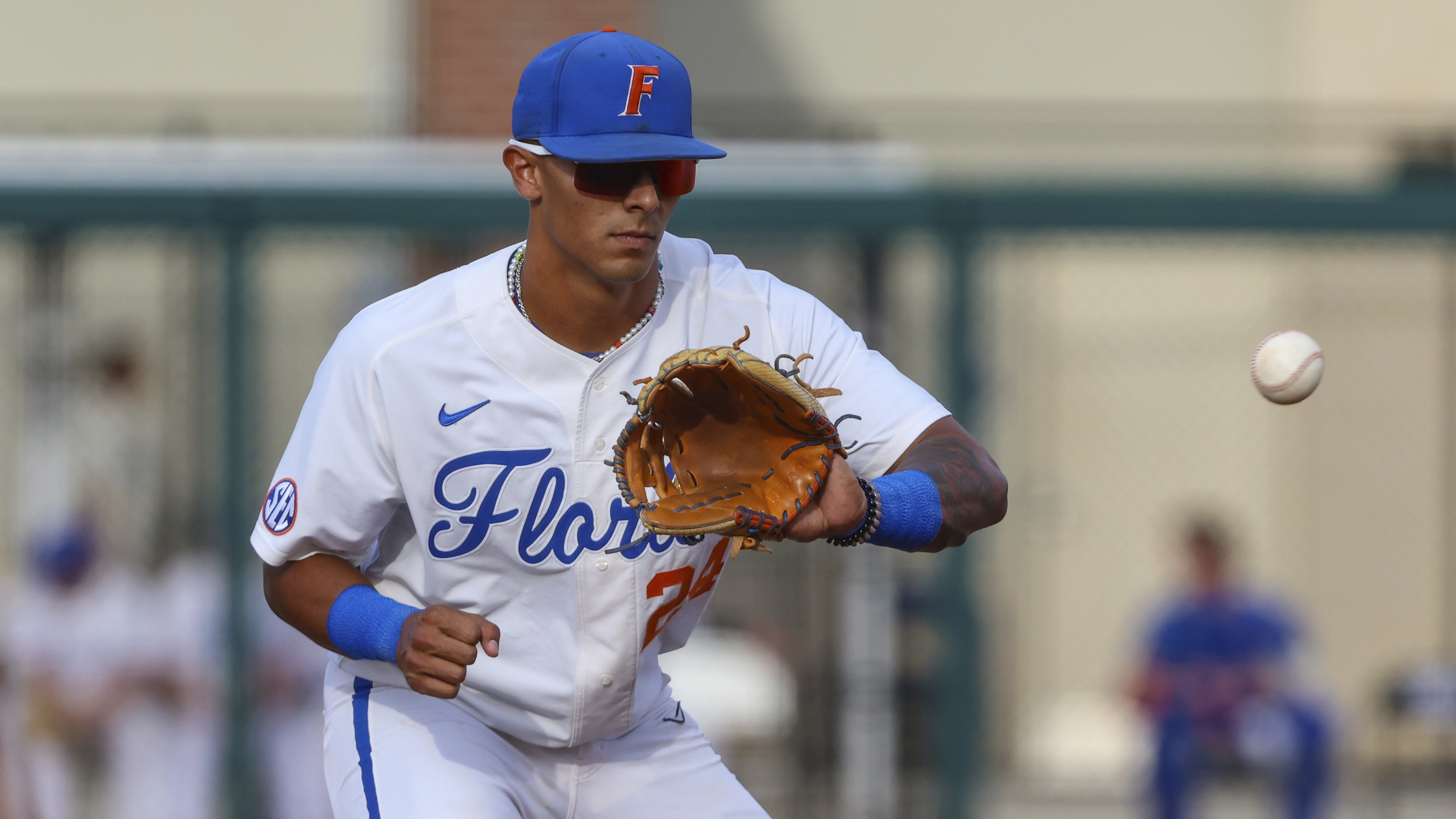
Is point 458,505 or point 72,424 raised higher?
point 458,505

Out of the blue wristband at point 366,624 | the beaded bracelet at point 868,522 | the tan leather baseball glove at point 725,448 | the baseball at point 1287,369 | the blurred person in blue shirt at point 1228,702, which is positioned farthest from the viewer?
the blurred person in blue shirt at point 1228,702

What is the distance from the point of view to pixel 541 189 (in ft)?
9.71

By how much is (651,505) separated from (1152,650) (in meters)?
5.30

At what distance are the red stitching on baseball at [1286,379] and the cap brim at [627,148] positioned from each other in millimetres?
1518

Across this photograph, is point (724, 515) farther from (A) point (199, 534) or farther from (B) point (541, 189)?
(A) point (199, 534)

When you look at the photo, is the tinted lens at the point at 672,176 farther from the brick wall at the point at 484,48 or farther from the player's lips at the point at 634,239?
the brick wall at the point at 484,48

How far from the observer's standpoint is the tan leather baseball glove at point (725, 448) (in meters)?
2.54

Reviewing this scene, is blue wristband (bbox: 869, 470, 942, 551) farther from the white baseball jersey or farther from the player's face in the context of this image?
the player's face

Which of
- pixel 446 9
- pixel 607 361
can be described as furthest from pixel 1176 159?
pixel 607 361

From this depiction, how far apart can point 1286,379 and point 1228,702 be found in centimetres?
403

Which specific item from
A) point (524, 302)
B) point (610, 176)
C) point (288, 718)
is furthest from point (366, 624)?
point (288, 718)

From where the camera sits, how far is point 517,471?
2961mm

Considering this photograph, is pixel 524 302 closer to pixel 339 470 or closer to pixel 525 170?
pixel 525 170

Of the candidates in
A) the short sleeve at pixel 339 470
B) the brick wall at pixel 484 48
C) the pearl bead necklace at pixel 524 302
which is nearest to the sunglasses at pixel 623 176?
the pearl bead necklace at pixel 524 302
